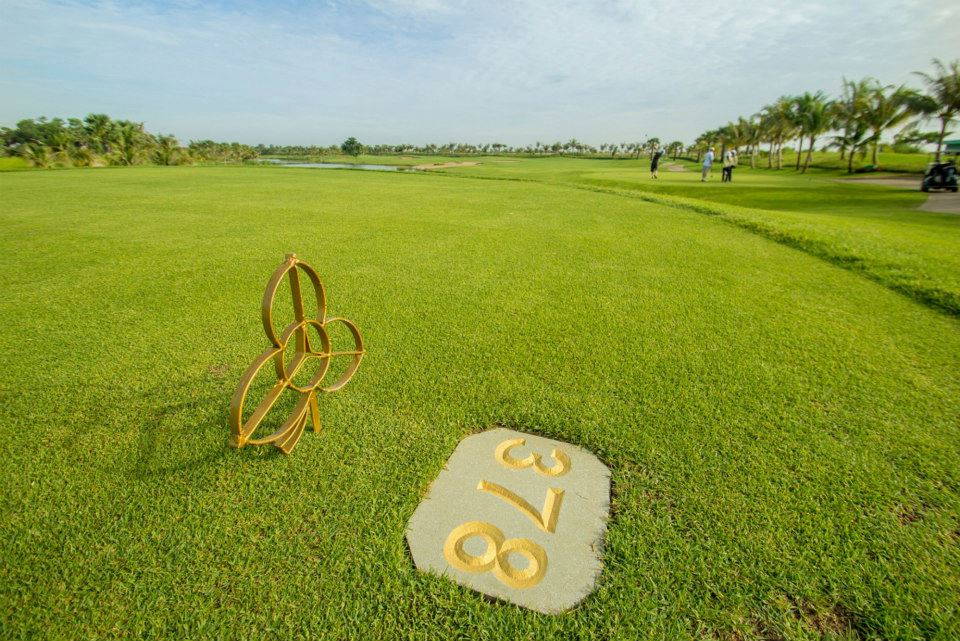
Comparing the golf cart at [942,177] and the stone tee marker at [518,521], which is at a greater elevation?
the golf cart at [942,177]

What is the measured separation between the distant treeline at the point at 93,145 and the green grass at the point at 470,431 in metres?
40.2

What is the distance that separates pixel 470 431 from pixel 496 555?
82 cm

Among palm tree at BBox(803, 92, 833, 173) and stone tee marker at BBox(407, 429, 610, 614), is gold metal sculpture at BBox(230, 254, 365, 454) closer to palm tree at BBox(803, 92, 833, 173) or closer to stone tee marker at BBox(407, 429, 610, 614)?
stone tee marker at BBox(407, 429, 610, 614)

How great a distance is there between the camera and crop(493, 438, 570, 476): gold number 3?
2.21 metres

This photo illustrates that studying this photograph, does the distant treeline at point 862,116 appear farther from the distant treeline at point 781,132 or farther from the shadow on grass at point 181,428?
the shadow on grass at point 181,428

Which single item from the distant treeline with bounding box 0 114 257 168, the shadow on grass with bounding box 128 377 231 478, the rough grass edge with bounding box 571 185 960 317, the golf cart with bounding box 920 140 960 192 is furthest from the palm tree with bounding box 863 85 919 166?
the distant treeline with bounding box 0 114 257 168

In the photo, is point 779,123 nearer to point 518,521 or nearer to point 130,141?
point 518,521

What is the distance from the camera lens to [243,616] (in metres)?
1.51

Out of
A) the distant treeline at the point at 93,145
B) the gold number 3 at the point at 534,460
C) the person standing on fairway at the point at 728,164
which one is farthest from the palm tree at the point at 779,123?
the distant treeline at the point at 93,145

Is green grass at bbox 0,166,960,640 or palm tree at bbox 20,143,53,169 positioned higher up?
palm tree at bbox 20,143,53,169

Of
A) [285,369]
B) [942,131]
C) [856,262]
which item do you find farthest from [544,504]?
[942,131]

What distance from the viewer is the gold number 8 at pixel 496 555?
1679mm

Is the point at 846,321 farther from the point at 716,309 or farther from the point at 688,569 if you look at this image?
the point at 688,569

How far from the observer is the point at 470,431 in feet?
8.21
